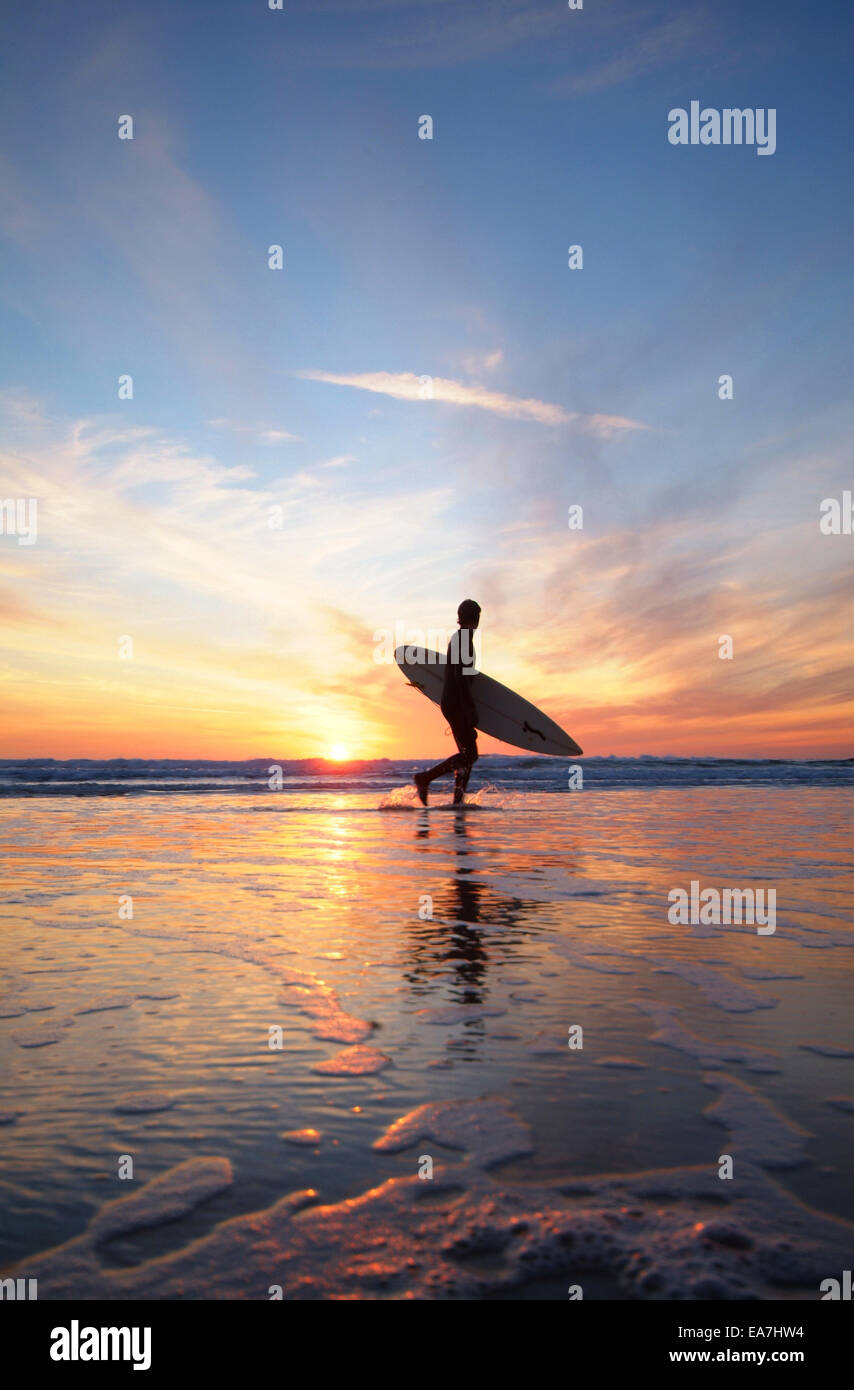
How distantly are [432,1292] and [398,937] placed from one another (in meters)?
2.95

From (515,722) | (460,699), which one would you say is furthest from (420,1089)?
(515,722)

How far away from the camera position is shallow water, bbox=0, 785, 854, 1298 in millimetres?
1591

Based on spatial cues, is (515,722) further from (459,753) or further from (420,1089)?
(420,1089)

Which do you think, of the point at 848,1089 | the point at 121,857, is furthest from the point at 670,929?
the point at 121,857

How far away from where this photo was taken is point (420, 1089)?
2.36 m

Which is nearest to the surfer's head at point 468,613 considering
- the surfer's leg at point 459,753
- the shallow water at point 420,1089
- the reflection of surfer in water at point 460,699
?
the reflection of surfer in water at point 460,699

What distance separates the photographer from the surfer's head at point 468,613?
43.9 feet

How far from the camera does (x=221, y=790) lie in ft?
67.5

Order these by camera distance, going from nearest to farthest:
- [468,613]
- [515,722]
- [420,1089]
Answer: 1. [420,1089]
2. [468,613]
3. [515,722]

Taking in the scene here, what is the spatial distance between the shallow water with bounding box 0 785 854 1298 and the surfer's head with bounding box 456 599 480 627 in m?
8.13

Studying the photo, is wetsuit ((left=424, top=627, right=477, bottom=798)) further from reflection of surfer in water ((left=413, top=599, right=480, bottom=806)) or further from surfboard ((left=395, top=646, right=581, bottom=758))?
surfboard ((left=395, top=646, right=581, bottom=758))

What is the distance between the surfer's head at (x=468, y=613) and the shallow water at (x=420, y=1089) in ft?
26.7

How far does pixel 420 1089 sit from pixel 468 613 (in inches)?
450

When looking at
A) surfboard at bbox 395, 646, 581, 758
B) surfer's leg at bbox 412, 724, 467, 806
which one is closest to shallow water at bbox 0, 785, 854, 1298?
surfer's leg at bbox 412, 724, 467, 806
